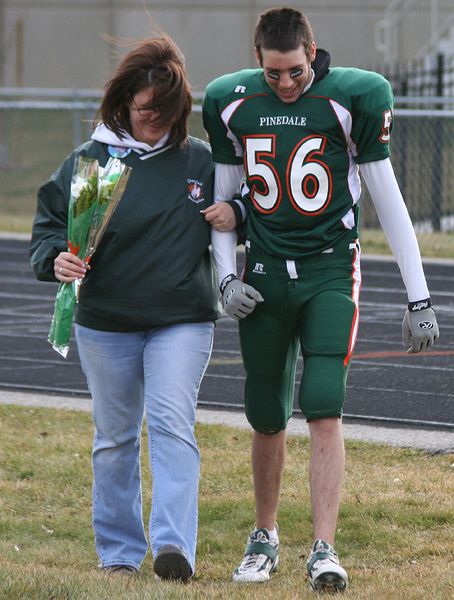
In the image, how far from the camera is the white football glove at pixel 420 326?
4758 millimetres

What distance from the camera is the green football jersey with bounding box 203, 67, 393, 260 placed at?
4.70 metres

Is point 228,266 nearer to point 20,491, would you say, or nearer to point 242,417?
point 20,491

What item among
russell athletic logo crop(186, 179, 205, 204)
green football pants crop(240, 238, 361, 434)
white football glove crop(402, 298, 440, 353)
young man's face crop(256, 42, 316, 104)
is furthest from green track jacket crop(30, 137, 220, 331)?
white football glove crop(402, 298, 440, 353)

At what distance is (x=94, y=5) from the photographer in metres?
27.6

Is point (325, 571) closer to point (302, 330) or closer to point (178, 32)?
→ point (302, 330)

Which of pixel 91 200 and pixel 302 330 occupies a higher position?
pixel 91 200

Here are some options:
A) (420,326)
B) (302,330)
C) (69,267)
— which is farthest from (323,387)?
(69,267)

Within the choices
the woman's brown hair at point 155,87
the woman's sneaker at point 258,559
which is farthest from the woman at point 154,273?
the woman's sneaker at point 258,559

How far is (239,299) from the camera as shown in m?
4.75

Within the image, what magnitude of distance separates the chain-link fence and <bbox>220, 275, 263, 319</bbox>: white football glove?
7643 millimetres

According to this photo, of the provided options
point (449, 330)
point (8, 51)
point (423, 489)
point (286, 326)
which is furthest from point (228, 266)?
→ point (8, 51)

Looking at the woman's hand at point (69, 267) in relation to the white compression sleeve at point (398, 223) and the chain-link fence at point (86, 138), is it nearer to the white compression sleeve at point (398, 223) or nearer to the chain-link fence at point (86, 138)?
the white compression sleeve at point (398, 223)

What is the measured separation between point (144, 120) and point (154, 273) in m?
0.52

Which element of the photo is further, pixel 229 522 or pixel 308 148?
pixel 229 522
